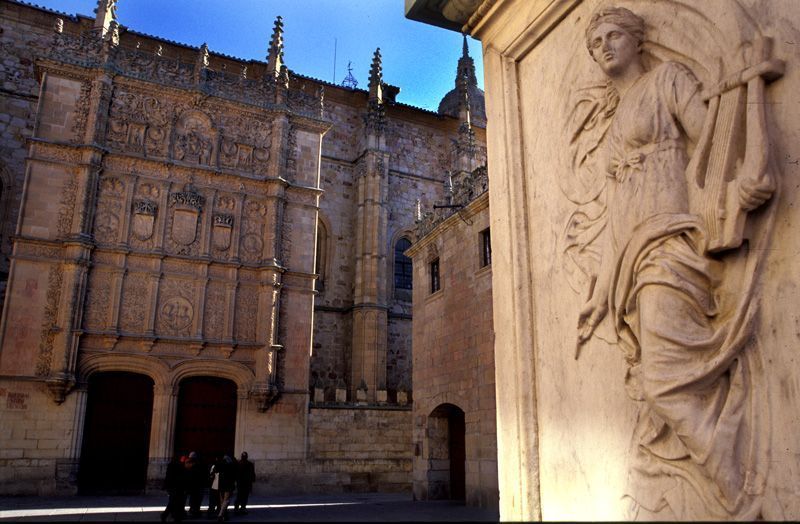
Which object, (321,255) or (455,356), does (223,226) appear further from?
(455,356)

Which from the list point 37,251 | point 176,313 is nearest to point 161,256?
point 176,313

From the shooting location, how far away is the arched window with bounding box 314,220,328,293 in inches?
1076

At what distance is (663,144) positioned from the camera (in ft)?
8.87

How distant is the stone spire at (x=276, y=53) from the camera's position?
79.3ft

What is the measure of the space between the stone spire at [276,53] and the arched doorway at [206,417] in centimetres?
1174

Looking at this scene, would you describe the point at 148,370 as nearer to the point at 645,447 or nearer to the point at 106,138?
the point at 106,138

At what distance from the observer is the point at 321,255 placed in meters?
27.7

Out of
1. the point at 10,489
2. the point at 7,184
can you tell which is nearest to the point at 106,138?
the point at 7,184

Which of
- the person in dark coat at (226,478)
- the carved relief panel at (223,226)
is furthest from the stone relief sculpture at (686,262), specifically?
the carved relief panel at (223,226)

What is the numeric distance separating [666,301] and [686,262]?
169 mm

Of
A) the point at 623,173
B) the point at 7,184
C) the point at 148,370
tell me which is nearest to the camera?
the point at 623,173

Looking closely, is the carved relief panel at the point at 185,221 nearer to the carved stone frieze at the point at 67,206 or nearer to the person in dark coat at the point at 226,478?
the carved stone frieze at the point at 67,206

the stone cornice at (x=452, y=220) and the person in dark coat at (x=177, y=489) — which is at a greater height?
the stone cornice at (x=452, y=220)

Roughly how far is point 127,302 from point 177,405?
11.6 ft
